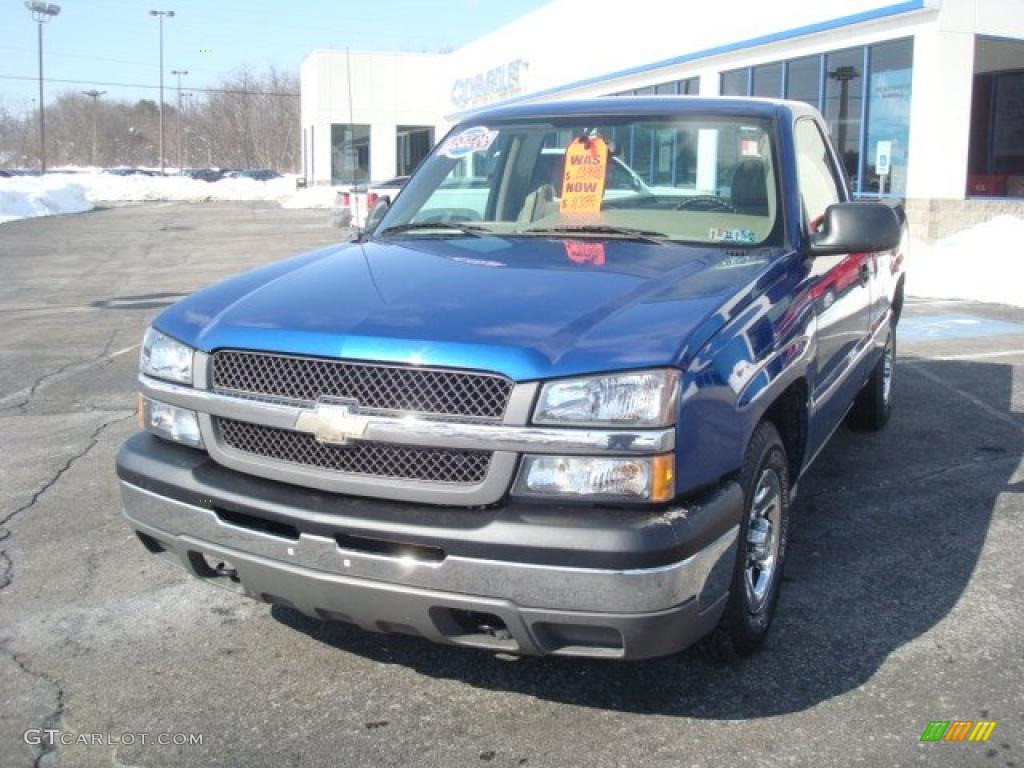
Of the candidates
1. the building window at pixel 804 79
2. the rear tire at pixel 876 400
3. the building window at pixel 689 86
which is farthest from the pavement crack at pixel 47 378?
the building window at pixel 689 86

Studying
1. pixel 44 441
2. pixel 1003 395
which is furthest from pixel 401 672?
pixel 1003 395

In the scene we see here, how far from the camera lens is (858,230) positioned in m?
3.86

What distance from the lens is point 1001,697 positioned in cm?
327

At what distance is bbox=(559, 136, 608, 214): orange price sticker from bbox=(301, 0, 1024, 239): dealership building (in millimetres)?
177

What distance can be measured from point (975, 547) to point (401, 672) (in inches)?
105

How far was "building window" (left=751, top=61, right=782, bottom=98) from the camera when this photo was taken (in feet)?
63.3

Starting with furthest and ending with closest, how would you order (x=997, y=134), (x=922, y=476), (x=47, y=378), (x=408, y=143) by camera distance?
(x=408, y=143) < (x=997, y=134) < (x=47, y=378) < (x=922, y=476)

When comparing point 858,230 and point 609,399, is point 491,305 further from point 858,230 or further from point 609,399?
point 858,230

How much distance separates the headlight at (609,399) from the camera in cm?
276

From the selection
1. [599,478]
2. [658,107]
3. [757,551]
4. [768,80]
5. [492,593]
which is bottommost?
[757,551]

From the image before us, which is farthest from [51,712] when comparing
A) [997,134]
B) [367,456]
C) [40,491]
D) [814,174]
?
[997,134]

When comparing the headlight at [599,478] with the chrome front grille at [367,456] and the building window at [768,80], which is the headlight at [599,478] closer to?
the chrome front grille at [367,456]

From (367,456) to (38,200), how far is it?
1617 inches

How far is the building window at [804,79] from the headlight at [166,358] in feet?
54.9
